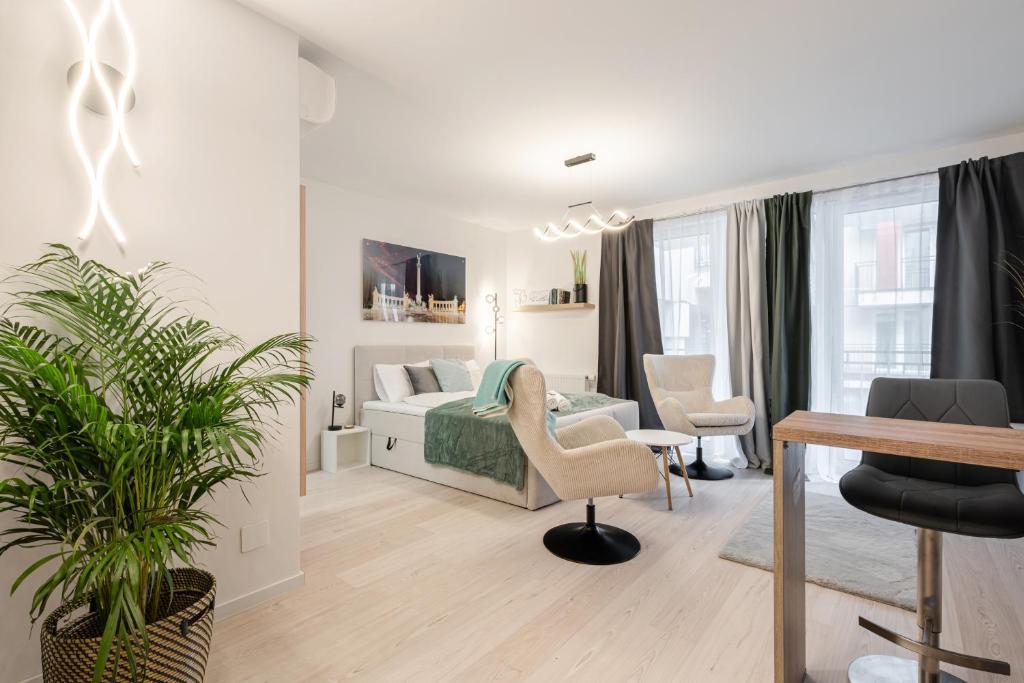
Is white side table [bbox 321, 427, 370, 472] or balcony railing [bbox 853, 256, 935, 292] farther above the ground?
balcony railing [bbox 853, 256, 935, 292]

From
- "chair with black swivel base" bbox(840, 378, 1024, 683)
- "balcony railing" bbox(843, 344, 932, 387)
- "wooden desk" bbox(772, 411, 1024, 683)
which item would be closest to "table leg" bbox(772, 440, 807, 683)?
"wooden desk" bbox(772, 411, 1024, 683)

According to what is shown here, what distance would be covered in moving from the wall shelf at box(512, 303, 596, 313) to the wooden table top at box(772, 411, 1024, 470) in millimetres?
3995

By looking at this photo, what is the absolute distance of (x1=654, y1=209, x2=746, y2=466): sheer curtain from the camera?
15.2 ft

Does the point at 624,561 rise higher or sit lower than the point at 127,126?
lower

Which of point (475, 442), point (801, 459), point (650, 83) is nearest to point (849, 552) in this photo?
point (801, 459)

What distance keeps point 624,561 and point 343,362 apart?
3109 millimetres

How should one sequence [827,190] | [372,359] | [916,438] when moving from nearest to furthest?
1. [916,438]
2. [827,190]
3. [372,359]

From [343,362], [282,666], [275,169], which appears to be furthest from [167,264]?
[343,362]

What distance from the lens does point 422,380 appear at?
466cm

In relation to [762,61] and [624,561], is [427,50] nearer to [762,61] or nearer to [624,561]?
[762,61]

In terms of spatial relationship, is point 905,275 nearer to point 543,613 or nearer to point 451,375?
point 543,613

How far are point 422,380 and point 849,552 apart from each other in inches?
137

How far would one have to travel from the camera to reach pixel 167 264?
5.93ft

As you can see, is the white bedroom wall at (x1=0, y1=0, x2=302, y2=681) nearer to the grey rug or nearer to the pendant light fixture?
the grey rug
